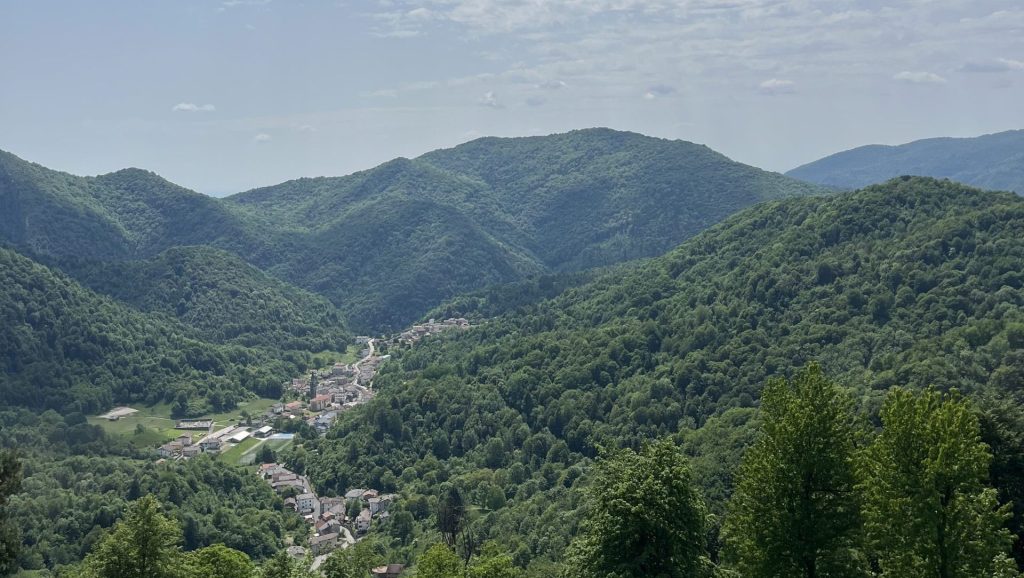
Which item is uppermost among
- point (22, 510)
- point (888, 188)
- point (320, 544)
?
point (888, 188)

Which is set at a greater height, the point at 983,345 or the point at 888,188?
the point at 888,188

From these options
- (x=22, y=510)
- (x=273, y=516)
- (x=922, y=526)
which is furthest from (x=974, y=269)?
(x=22, y=510)

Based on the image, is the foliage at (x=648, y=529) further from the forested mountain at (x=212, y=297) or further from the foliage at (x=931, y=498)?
the forested mountain at (x=212, y=297)

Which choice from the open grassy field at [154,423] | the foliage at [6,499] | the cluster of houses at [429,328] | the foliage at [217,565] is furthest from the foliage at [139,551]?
the cluster of houses at [429,328]

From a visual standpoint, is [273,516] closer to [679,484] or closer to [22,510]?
[22,510]

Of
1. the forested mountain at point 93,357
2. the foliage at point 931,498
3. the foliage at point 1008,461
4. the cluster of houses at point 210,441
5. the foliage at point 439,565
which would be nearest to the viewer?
the foliage at point 931,498

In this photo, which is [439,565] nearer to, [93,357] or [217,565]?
[217,565]
